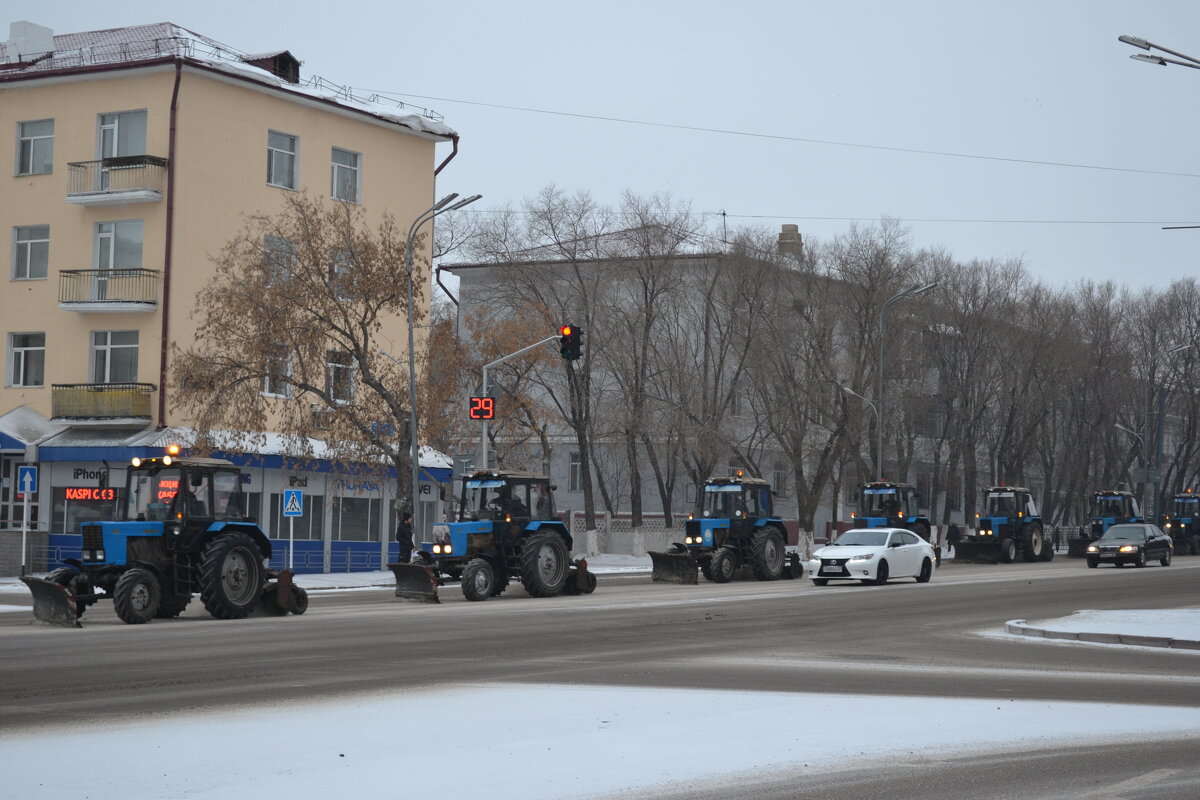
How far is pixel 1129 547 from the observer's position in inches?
1844

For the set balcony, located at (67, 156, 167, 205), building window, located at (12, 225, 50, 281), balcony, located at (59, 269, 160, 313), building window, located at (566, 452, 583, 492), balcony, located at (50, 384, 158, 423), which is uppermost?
balcony, located at (67, 156, 167, 205)

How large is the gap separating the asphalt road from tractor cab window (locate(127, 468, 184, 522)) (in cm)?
177

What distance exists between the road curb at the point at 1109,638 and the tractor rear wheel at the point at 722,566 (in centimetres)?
1398

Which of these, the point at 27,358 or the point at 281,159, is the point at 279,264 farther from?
the point at 27,358

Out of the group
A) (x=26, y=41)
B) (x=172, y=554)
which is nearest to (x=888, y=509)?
(x=172, y=554)

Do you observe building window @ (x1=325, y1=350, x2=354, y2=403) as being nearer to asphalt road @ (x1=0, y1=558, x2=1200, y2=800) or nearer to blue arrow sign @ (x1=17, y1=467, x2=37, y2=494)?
blue arrow sign @ (x1=17, y1=467, x2=37, y2=494)

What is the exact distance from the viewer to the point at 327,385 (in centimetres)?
3984

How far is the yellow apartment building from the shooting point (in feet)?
137

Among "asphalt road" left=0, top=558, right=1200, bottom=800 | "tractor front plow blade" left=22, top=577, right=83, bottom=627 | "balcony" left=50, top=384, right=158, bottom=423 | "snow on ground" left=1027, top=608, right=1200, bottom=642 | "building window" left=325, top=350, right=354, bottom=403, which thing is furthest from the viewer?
"balcony" left=50, top=384, right=158, bottom=423

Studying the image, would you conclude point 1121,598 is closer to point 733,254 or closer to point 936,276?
point 733,254

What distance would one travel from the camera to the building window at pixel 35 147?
4438cm

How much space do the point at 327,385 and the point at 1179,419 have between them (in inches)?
2432

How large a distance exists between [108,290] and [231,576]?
22.9 metres

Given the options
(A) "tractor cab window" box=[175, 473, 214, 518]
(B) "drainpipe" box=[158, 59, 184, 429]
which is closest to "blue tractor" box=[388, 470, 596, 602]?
(A) "tractor cab window" box=[175, 473, 214, 518]
